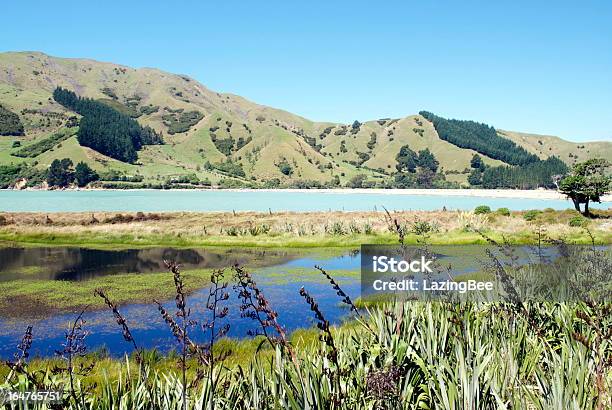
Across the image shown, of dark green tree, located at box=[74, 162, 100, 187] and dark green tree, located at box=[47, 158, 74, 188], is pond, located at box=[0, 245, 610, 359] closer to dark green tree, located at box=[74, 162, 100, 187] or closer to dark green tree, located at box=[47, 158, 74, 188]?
dark green tree, located at box=[74, 162, 100, 187]

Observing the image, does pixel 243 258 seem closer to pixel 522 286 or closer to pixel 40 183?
pixel 522 286

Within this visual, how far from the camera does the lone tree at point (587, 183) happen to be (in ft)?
178

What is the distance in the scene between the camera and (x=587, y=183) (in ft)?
180

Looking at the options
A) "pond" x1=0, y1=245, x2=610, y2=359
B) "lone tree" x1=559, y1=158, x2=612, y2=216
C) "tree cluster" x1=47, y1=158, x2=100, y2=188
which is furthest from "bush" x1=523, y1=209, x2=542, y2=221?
"tree cluster" x1=47, y1=158, x2=100, y2=188

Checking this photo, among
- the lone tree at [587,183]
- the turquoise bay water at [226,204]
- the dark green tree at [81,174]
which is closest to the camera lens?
the lone tree at [587,183]

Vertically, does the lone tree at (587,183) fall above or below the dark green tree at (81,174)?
below

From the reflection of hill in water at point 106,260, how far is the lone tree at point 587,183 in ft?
126

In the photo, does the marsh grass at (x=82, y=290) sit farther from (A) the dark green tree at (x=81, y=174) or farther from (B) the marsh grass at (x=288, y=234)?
(A) the dark green tree at (x=81, y=174)

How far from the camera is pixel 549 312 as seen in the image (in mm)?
8758

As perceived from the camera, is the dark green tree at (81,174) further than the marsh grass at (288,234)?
Yes

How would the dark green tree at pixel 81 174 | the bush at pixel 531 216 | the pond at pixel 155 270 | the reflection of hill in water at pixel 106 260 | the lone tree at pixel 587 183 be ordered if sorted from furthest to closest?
the dark green tree at pixel 81 174 → the lone tree at pixel 587 183 → the bush at pixel 531 216 → the reflection of hill in water at pixel 106 260 → the pond at pixel 155 270

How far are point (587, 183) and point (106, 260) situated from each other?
51462mm

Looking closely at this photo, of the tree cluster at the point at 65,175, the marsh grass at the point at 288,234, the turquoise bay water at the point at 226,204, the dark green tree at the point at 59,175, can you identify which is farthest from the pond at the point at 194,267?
the dark green tree at the point at 59,175

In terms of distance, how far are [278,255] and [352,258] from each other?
5.60m
